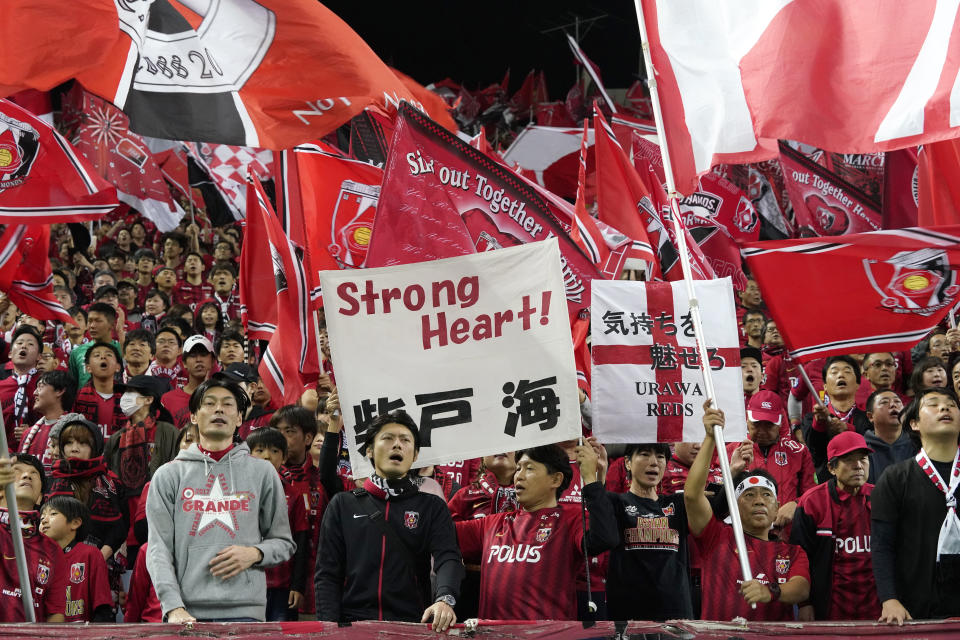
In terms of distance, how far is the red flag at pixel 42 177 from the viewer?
6.79 m

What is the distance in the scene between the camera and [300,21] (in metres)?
6.49

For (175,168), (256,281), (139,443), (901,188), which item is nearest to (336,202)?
(256,281)

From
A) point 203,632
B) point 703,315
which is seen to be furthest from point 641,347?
point 203,632

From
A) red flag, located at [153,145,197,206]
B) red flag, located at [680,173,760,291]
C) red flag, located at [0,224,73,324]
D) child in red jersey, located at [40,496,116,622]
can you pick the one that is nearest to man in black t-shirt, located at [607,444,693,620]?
child in red jersey, located at [40,496,116,622]

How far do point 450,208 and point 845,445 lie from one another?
8.33 feet

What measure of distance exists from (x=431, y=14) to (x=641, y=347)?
23.6 meters

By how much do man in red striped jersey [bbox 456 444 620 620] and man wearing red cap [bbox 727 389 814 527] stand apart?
2059mm

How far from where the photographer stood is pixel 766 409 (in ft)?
24.8

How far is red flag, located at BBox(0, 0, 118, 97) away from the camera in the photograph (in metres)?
6.00

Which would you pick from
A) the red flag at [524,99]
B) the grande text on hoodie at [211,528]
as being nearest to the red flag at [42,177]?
the grande text on hoodie at [211,528]

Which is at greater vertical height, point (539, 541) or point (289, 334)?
point (289, 334)

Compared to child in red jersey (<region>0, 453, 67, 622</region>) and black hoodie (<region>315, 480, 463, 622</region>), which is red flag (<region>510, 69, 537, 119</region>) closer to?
child in red jersey (<region>0, 453, 67, 622</region>)

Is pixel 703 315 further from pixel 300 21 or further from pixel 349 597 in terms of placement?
pixel 300 21

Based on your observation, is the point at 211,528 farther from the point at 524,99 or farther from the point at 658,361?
the point at 524,99
